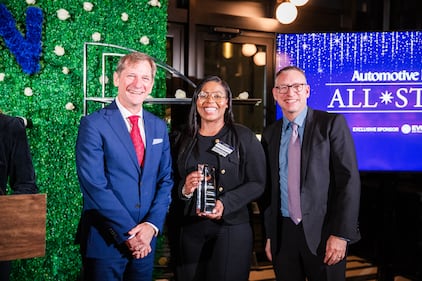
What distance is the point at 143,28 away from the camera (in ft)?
11.9

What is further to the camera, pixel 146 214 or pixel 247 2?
pixel 247 2

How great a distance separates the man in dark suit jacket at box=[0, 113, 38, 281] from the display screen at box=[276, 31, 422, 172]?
1.81 metres

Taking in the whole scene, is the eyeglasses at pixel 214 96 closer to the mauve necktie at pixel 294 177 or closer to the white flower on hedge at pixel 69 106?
the mauve necktie at pixel 294 177

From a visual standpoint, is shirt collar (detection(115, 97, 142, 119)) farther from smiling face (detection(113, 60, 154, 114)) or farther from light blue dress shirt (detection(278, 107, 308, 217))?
light blue dress shirt (detection(278, 107, 308, 217))

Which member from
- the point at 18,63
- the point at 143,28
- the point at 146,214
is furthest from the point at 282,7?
the point at 146,214

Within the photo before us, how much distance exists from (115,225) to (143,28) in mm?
2195

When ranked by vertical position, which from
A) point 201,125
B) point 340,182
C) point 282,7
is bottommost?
point 340,182

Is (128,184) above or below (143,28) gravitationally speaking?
below

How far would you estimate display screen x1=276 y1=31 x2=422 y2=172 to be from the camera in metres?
3.04

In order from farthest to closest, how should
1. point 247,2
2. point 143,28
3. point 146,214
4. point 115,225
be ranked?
point 247,2, point 143,28, point 146,214, point 115,225

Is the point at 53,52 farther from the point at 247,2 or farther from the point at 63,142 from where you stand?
the point at 247,2

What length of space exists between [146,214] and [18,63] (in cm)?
193

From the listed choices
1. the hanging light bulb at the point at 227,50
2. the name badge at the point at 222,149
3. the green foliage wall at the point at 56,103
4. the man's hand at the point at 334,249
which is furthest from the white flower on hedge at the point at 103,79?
the man's hand at the point at 334,249

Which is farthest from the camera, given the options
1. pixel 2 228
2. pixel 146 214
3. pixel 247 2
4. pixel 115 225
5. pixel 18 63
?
pixel 247 2
